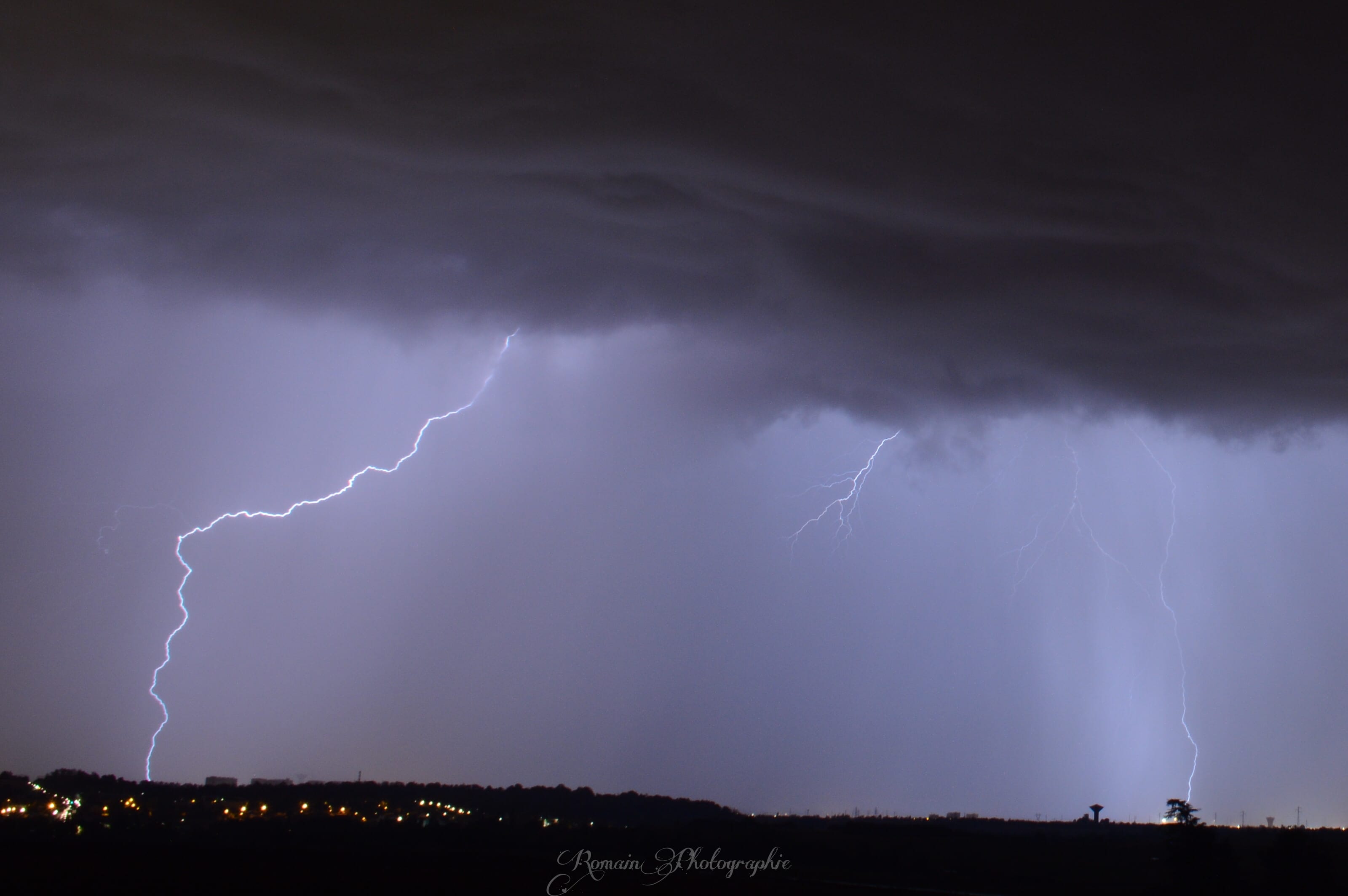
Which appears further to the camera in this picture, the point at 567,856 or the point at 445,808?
the point at 445,808

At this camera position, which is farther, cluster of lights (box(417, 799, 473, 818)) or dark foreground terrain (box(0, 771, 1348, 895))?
cluster of lights (box(417, 799, 473, 818))

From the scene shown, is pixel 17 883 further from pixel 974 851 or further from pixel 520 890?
pixel 974 851

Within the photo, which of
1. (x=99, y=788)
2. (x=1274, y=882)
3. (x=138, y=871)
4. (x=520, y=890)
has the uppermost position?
(x=1274, y=882)

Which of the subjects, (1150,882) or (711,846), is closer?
(1150,882)

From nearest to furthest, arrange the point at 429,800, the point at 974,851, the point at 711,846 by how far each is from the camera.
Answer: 1. the point at 711,846
2. the point at 974,851
3. the point at 429,800

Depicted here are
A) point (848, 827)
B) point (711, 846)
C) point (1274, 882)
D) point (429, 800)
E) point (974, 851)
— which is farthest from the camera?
point (429, 800)

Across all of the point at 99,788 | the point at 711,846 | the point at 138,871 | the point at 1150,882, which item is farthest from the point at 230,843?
the point at 99,788

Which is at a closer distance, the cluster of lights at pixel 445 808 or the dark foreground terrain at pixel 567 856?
the dark foreground terrain at pixel 567 856

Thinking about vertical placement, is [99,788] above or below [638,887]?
below
